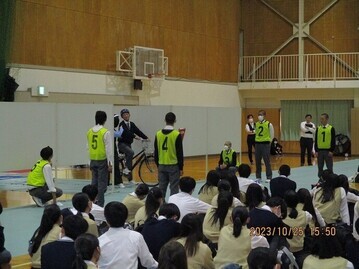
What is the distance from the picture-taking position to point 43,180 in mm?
9906

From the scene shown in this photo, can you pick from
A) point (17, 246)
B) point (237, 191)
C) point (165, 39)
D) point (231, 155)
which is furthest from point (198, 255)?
point (165, 39)

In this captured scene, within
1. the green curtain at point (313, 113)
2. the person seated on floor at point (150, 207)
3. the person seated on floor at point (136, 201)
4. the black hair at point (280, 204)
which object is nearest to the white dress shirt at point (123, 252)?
the person seated on floor at point (150, 207)

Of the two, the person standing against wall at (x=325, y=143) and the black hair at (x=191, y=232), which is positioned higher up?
the person standing against wall at (x=325, y=143)

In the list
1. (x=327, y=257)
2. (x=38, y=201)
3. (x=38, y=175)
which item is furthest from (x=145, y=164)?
(x=327, y=257)

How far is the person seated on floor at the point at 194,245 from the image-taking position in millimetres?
4484

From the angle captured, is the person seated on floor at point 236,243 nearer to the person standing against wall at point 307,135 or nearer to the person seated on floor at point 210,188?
the person seated on floor at point 210,188

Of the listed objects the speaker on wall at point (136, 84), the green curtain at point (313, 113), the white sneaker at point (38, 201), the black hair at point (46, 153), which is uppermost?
the speaker on wall at point (136, 84)

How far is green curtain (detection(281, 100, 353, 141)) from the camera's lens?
75.2ft

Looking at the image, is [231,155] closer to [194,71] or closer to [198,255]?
[198,255]

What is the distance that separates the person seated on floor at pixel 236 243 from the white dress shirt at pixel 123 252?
22.6 inches

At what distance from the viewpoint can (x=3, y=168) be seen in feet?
33.5

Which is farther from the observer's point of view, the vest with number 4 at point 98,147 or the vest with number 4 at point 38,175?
the vest with number 4 at point 38,175

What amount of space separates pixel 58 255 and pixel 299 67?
65.3ft

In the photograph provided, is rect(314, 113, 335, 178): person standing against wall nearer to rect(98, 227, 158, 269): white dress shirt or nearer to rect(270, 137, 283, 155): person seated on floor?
rect(98, 227, 158, 269): white dress shirt
